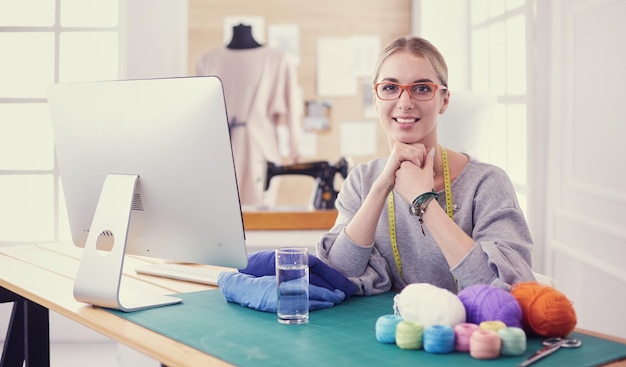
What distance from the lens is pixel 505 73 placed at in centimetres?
350

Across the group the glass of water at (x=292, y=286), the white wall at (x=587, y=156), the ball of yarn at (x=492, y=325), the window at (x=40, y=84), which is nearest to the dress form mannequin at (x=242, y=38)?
the window at (x=40, y=84)

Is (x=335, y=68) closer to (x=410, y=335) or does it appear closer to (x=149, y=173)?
(x=149, y=173)

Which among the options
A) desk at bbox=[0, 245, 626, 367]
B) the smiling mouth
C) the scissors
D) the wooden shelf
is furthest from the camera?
the wooden shelf

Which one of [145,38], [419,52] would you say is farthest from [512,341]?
[145,38]

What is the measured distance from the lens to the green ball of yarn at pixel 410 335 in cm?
132

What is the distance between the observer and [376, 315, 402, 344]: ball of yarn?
1.36 m

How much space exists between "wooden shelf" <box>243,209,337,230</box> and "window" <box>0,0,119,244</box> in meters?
1.08

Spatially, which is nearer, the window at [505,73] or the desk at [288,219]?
the window at [505,73]

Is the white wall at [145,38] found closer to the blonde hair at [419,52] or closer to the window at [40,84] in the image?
the window at [40,84]

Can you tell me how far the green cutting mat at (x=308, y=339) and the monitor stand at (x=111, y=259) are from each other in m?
0.05

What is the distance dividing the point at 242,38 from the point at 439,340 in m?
3.45

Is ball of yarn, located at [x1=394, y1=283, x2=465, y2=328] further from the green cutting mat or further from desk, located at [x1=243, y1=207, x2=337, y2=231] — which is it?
desk, located at [x1=243, y1=207, x2=337, y2=231]

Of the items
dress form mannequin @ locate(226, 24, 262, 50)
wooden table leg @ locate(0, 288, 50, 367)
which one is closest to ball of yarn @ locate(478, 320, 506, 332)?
wooden table leg @ locate(0, 288, 50, 367)

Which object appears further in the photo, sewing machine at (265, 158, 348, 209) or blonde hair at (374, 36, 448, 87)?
sewing machine at (265, 158, 348, 209)
